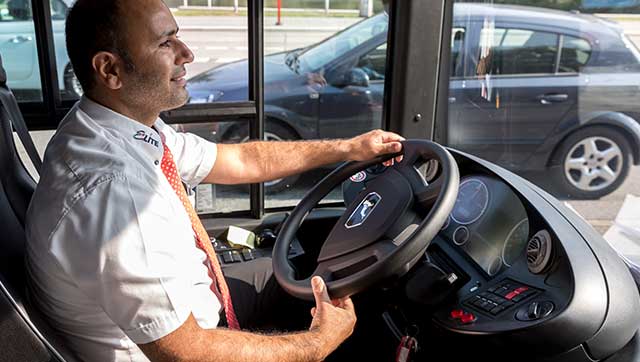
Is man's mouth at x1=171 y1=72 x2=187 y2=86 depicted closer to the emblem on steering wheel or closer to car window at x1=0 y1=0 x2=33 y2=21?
the emblem on steering wheel

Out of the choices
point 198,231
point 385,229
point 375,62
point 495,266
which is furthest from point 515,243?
point 375,62

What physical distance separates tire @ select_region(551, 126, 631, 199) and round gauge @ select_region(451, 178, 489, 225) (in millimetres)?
813

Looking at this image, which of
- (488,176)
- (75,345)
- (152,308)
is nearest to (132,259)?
(152,308)

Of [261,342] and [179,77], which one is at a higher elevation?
[179,77]

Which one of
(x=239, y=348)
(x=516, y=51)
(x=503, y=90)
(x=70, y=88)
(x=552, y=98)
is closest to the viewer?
(x=239, y=348)

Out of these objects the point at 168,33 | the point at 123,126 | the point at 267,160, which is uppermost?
the point at 168,33

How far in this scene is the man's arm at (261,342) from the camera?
1.18 metres

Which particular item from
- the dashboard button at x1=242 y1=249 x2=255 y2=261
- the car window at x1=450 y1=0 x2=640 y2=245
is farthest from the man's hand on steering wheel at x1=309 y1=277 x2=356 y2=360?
the dashboard button at x1=242 y1=249 x2=255 y2=261

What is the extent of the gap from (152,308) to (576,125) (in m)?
2.63

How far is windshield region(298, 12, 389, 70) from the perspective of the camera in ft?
9.11

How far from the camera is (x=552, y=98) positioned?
3145mm

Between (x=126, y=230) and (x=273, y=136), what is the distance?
171 cm

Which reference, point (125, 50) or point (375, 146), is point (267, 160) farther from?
point (125, 50)

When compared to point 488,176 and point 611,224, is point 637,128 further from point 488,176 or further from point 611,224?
point 488,176
